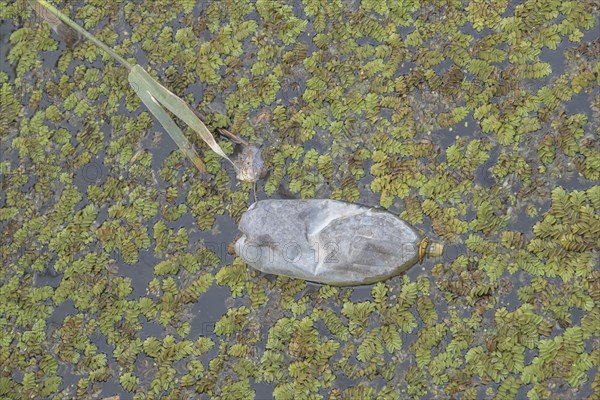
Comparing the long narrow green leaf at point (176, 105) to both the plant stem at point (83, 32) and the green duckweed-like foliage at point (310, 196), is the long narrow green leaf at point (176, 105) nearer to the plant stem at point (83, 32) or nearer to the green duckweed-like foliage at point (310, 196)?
the plant stem at point (83, 32)

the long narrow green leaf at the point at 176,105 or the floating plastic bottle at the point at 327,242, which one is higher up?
the long narrow green leaf at the point at 176,105

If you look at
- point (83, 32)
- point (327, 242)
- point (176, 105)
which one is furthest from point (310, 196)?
point (83, 32)

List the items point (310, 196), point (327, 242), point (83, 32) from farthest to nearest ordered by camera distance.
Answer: point (83, 32) < point (310, 196) < point (327, 242)

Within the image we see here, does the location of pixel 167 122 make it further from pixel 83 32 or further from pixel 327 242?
pixel 327 242

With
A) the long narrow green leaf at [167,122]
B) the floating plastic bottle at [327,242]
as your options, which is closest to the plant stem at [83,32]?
the long narrow green leaf at [167,122]

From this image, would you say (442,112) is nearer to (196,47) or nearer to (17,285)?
(196,47)
